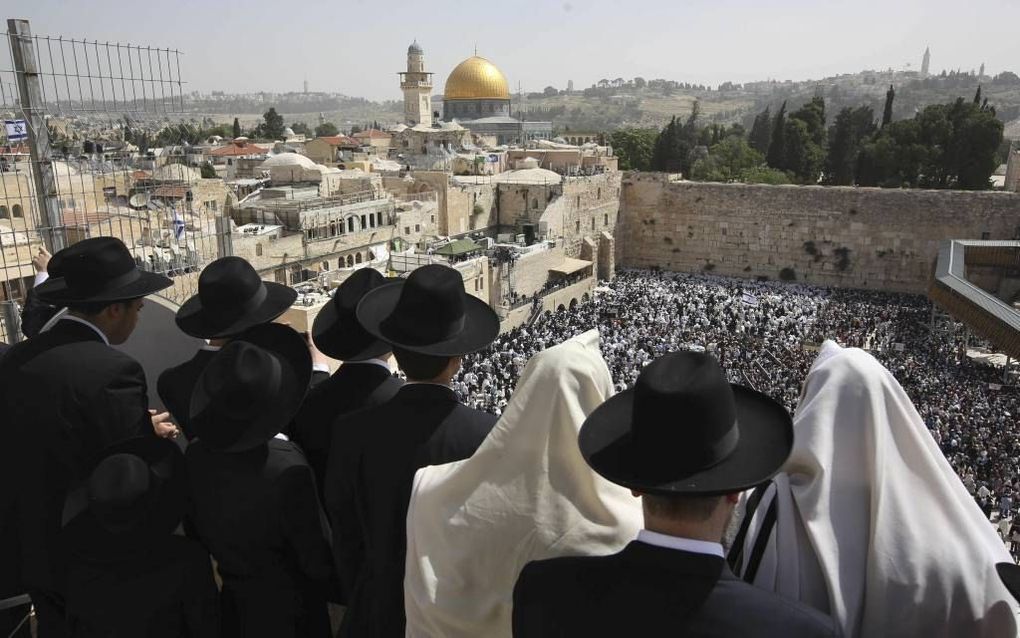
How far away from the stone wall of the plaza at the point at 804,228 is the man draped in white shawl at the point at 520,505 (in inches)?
956

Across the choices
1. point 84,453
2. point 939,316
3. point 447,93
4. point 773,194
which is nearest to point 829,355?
point 84,453

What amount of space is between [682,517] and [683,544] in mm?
50

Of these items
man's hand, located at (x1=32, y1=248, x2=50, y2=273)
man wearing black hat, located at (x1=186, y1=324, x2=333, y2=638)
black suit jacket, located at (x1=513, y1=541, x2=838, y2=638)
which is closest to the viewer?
black suit jacket, located at (x1=513, y1=541, x2=838, y2=638)

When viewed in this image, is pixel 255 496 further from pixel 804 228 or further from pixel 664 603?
pixel 804 228

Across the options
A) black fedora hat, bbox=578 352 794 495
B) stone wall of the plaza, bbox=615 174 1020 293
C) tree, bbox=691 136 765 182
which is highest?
black fedora hat, bbox=578 352 794 495

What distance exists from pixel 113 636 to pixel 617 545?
159cm

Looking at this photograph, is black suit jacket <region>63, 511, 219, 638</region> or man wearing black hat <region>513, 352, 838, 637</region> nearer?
man wearing black hat <region>513, 352, 838, 637</region>

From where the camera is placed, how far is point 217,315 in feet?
9.18

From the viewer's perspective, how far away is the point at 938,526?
1481 millimetres

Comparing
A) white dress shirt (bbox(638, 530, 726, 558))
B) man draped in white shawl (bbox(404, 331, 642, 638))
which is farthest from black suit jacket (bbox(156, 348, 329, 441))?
white dress shirt (bbox(638, 530, 726, 558))

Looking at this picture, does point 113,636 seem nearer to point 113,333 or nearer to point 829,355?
point 113,333

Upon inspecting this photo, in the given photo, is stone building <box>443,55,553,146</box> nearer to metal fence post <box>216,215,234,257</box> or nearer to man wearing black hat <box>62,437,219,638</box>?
metal fence post <box>216,215,234,257</box>

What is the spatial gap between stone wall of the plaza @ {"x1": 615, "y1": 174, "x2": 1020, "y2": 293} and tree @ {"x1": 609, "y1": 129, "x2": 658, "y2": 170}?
1579 centimetres

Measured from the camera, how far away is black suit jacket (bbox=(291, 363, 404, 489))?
2.62 m
